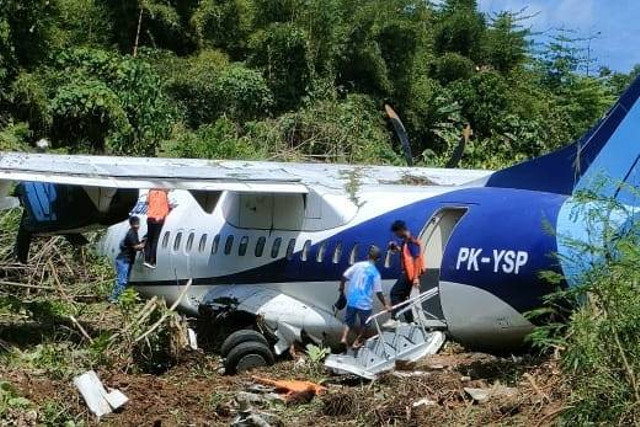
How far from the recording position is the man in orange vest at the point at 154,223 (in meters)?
15.5

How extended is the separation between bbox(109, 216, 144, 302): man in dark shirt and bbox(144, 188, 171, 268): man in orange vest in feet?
0.65

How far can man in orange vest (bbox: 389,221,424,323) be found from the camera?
1107 centimetres

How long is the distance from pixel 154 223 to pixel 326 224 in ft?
12.6

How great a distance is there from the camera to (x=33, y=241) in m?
16.7

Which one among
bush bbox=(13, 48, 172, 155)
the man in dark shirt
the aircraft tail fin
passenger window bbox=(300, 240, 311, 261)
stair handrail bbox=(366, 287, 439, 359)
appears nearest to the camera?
the aircraft tail fin

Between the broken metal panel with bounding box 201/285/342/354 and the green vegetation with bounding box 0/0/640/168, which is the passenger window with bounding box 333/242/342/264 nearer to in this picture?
the broken metal panel with bounding box 201/285/342/354

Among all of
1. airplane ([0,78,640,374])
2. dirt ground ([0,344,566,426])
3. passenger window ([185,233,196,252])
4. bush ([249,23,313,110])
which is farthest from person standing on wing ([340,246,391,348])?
bush ([249,23,313,110])

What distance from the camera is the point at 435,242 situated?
11.7 metres

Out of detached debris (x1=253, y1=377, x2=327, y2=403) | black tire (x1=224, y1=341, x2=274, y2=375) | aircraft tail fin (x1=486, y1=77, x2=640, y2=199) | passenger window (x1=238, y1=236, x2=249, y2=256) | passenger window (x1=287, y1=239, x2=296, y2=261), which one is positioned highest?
aircraft tail fin (x1=486, y1=77, x2=640, y2=199)

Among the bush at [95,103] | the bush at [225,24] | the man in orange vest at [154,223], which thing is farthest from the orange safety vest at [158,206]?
the bush at [225,24]

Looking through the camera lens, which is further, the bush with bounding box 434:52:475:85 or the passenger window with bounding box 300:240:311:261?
the bush with bounding box 434:52:475:85

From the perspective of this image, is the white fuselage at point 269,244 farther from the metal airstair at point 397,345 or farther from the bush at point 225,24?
the bush at point 225,24

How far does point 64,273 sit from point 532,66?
24469mm

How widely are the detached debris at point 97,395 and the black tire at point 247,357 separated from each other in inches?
84.1
